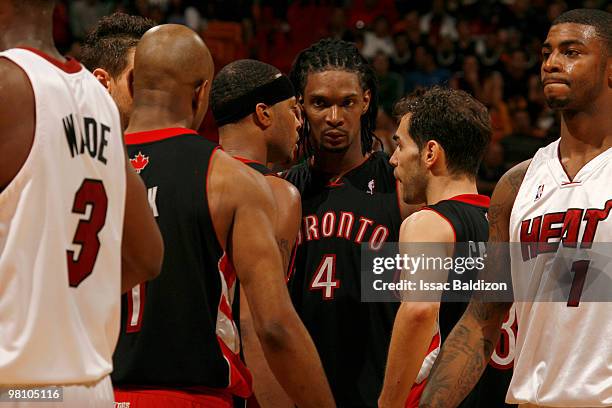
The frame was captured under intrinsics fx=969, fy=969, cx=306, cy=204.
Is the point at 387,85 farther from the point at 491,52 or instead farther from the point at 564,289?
the point at 564,289

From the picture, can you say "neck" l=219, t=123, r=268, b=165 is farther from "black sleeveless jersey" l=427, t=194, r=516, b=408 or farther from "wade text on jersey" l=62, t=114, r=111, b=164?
"wade text on jersey" l=62, t=114, r=111, b=164

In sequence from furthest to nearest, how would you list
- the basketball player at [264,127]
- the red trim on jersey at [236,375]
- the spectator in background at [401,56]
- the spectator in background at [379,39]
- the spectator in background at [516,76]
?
1. the spectator in background at [379,39]
2. the spectator in background at [401,56]
3. the spectator in background at [516,76]
4. the basketball player at [264,127]
5. the red trim on jersey at [236,375]

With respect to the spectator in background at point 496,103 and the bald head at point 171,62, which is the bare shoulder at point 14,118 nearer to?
the bald head at point 171,62

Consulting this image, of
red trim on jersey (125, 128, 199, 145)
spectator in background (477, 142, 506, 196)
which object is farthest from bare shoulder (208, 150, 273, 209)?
spectator in background (477, 142, 506, 196)

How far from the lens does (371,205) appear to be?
5441 millimetres

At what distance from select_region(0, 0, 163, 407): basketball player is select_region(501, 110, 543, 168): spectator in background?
9251mm

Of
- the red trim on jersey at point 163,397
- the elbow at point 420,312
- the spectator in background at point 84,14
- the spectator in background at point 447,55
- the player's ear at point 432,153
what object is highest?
the spectator in background at point 84,14

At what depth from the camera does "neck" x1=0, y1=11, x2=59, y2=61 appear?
2713 millimetres

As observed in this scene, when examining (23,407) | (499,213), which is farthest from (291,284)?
(23,407)

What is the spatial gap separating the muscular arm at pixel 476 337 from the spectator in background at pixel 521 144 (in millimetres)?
7372

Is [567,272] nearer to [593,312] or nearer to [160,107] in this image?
[593,312]

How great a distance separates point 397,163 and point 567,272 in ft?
4.44

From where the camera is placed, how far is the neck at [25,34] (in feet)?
8.90

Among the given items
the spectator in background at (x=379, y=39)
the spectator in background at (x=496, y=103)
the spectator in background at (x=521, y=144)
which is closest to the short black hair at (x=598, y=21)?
the spectator in background at (x=521, y=144)
